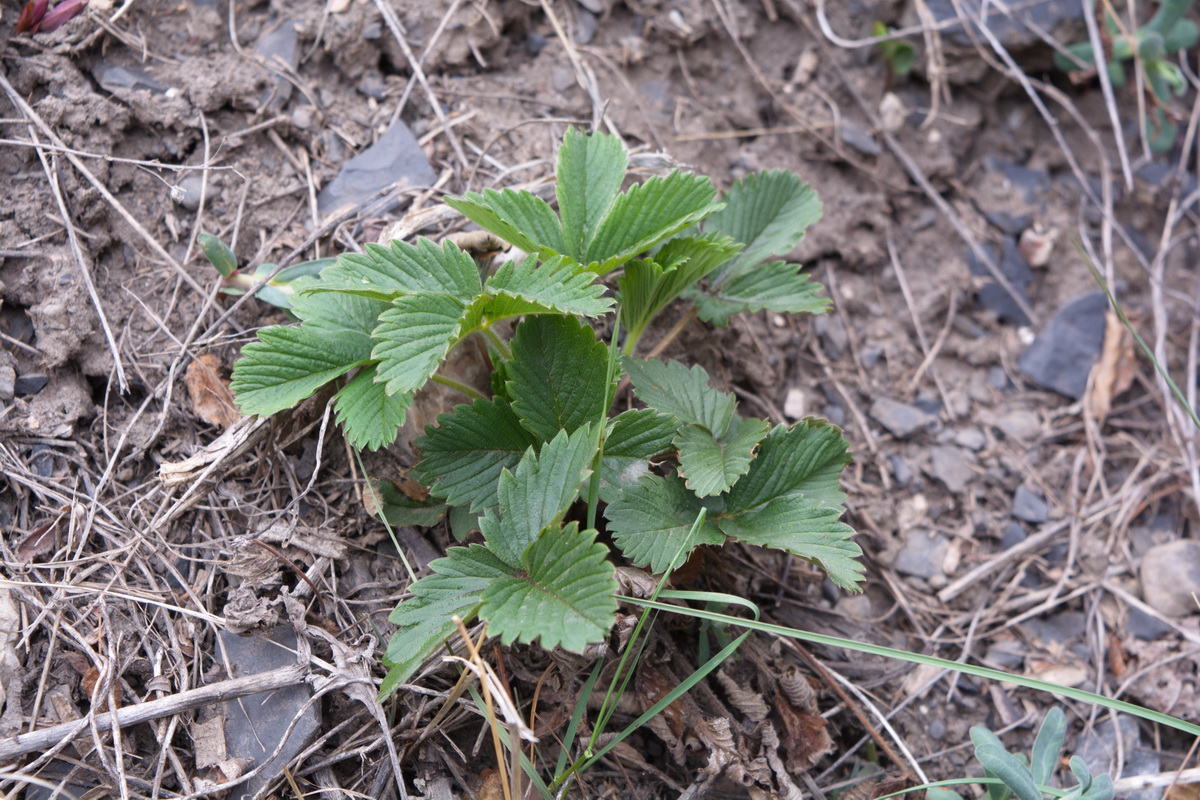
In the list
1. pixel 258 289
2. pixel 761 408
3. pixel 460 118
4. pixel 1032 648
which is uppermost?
pixel 460 118

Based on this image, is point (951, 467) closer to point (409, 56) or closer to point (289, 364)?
point (289, 364)

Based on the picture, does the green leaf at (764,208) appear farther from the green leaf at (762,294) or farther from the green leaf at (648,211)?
the green leaf at (648,211)

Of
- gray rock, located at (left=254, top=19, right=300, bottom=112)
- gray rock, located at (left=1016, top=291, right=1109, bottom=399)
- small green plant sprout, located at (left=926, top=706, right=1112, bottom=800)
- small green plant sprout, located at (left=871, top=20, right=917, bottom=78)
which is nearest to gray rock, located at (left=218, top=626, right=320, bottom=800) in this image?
small green plant sprout, located at (left=926, top=706, right=1112, bottom=800)

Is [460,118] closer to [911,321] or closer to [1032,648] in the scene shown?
[911,321]

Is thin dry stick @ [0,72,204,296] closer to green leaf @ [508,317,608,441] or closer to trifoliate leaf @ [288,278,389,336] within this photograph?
trifoliate leaf @ [288,278,389,336]

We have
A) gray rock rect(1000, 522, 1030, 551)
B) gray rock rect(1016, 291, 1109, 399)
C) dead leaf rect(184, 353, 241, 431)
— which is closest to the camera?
dead leaf rect(184, 353, 241, 431)

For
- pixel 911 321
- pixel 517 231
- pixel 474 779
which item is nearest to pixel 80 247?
pixel 517 231
